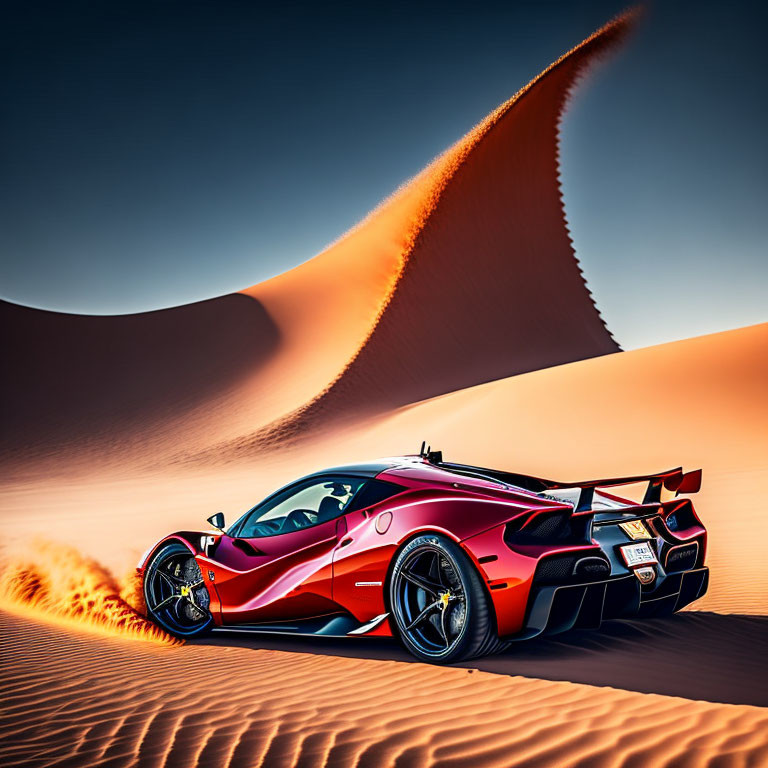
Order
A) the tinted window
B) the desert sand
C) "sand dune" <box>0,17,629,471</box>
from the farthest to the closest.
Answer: "sand dune" <box>0,17,629,471</box> → the tinted window → the desert sand

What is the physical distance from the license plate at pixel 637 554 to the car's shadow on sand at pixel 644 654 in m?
0.58

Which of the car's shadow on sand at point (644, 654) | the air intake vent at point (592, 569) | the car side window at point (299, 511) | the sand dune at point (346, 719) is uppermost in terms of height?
the car side window at point (299, 511)

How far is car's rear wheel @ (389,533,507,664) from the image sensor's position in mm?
4410

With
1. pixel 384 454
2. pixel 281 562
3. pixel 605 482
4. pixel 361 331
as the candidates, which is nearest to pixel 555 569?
pixel 605 482

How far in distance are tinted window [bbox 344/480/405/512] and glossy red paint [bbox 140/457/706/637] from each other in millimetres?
42

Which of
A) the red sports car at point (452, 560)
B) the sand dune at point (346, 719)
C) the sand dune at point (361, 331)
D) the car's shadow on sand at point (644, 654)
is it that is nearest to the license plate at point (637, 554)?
the red sports car at point (452, 560)

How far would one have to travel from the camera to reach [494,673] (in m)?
4.45

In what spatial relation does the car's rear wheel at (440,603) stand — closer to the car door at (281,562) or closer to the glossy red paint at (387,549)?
the glossy red paint at (387,549)

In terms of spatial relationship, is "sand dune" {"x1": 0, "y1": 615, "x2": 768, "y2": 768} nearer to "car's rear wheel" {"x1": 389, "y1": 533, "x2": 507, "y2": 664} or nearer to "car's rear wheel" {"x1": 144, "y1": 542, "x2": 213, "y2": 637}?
"car's rear wheel" {"x1": 389, "y1": 533, "x2": 507, "y2": 664}

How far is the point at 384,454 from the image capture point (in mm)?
28312

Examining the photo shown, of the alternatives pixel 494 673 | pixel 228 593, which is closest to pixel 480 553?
pixel 494 673

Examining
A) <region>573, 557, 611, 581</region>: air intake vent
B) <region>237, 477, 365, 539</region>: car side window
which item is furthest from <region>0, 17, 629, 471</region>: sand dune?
<region>573, 557, 611, 581</region>: air intake vent

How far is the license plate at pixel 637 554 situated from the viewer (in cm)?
466

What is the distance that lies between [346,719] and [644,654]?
7.00 feet
